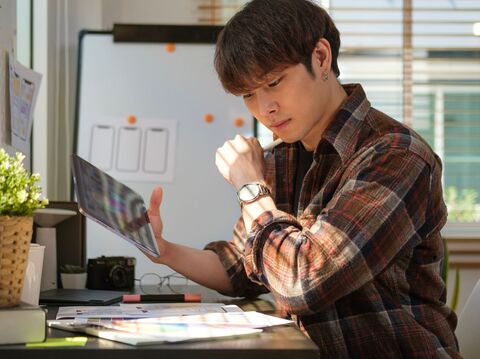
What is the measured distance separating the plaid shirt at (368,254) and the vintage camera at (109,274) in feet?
1.74

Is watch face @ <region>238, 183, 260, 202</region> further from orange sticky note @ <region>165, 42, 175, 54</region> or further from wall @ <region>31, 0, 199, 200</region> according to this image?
orange sticky note @ <region>165, 42, 175, 54</region>

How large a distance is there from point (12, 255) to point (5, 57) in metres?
1.04

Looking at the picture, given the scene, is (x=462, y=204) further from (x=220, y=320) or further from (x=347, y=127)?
(x=220, y=320)

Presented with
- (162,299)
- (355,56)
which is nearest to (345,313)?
(162,299)

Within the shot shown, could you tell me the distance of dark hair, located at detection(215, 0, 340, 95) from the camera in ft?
4.90

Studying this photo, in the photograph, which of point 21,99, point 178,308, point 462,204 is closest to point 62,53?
point 21,99

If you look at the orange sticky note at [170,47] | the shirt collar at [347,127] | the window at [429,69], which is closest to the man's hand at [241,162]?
the shirt collar at [347,127]

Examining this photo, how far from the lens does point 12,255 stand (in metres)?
1.06

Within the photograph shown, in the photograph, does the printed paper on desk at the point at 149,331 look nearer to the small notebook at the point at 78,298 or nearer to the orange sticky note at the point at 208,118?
the small notebook at the point at 78,298

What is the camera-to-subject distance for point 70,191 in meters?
3.41

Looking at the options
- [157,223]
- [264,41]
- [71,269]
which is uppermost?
[264,41]

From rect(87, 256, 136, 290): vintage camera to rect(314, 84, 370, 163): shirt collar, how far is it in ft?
1.94

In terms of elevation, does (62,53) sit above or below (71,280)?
above

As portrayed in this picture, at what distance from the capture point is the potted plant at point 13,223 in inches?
41.1
